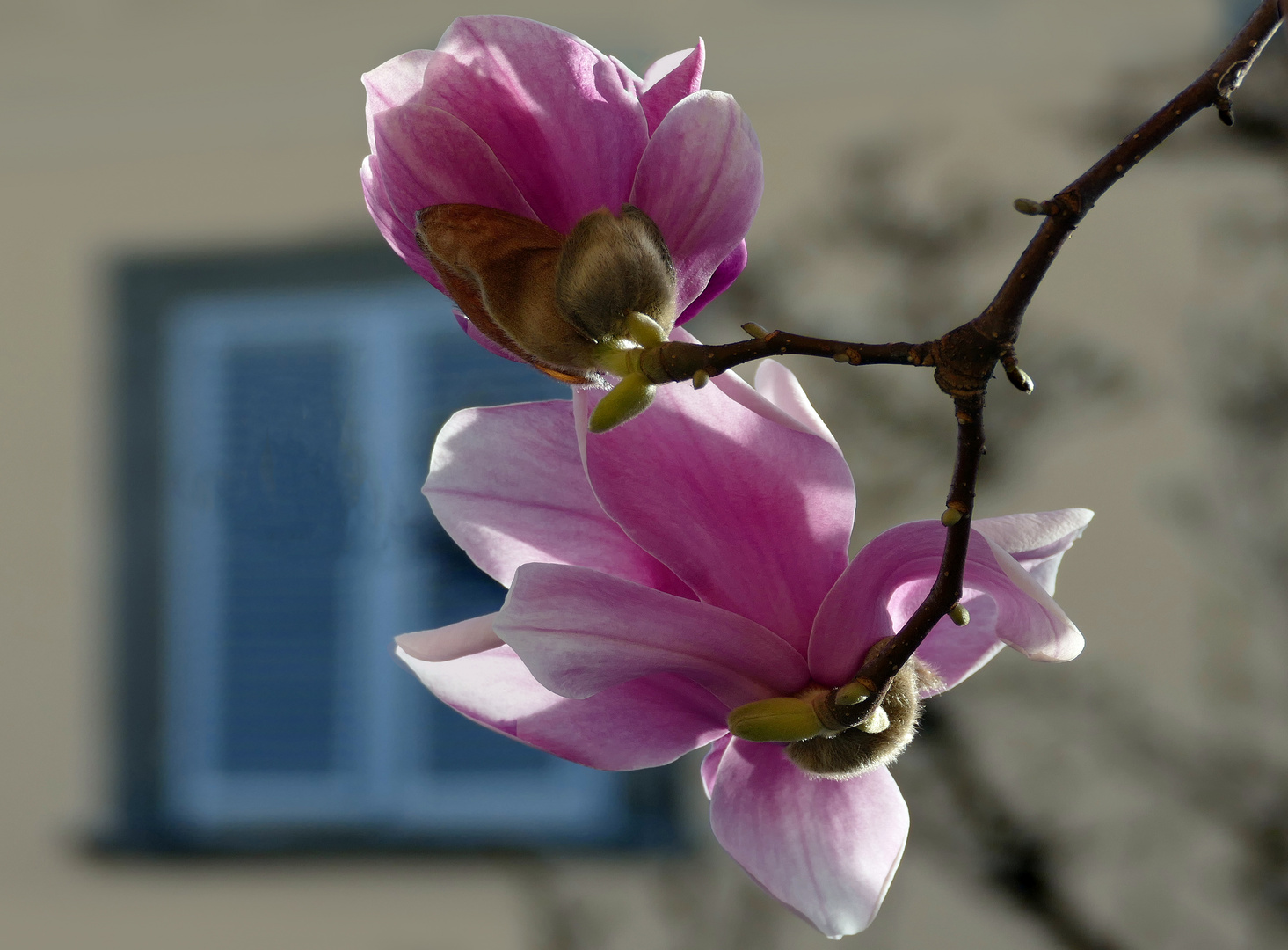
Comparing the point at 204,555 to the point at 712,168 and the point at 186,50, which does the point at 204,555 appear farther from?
the point at 712,168

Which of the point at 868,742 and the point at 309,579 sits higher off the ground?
the point at 868,742

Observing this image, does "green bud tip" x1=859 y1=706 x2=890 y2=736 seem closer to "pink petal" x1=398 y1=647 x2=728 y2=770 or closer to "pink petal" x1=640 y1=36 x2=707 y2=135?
"pink petal" x1=398 y1=647 x2=728 y2=770

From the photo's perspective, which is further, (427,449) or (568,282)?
(427,449)

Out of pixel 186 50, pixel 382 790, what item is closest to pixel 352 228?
pixel 186 50

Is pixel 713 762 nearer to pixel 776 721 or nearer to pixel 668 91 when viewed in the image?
pixel 776 721

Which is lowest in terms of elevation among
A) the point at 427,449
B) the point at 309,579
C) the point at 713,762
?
the point at 309,579

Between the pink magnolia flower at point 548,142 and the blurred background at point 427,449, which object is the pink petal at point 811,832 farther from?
the blurred background at point 427,449

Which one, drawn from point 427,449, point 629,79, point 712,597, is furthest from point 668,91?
point 427,449
